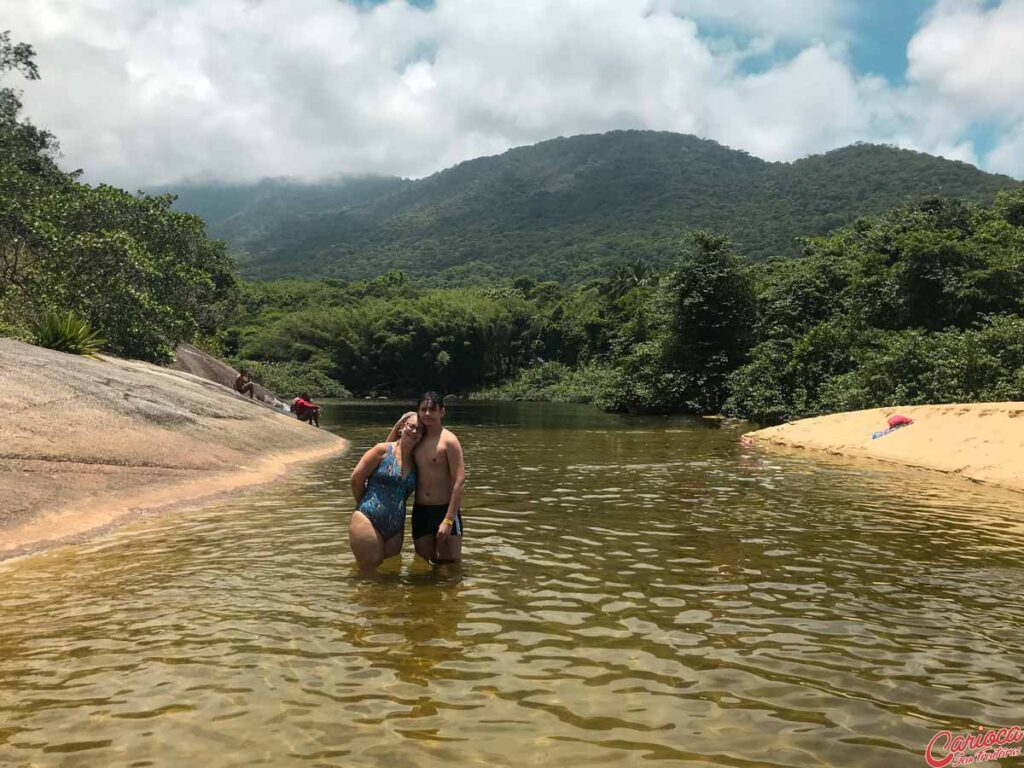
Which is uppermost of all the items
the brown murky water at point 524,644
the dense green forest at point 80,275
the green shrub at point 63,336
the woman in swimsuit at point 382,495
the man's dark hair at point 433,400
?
the dense green forest at point 80,275

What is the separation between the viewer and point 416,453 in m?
8.22

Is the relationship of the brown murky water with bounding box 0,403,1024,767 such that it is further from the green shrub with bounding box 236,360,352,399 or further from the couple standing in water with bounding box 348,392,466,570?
the green shrub with bounding box 236,360,352,399

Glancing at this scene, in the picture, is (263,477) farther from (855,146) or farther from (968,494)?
(855,146)

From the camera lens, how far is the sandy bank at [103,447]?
10320mm

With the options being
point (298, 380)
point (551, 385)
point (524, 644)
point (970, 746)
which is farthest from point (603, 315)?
point (970, 746)

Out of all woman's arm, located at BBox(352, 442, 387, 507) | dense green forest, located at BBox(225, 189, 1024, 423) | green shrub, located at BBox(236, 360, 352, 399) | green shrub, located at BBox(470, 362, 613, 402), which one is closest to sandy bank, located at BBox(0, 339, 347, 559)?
woman's arm, located at BBox(352, 442, 387, 507)

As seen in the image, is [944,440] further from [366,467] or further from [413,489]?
[366,467]

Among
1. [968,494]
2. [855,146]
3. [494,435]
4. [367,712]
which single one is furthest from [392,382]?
[855,146]

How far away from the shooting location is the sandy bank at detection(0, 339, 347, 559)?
33.9 feet

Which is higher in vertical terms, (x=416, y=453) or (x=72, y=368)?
(x=72, y=368)

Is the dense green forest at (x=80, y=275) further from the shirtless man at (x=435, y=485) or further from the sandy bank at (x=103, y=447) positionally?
the shirtless man at (x=435, y=485)

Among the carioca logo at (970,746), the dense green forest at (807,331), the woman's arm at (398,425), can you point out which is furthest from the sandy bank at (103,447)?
the dense green forest at (807,331)

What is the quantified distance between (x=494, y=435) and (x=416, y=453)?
2175 cm

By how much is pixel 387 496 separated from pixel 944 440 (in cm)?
1683
